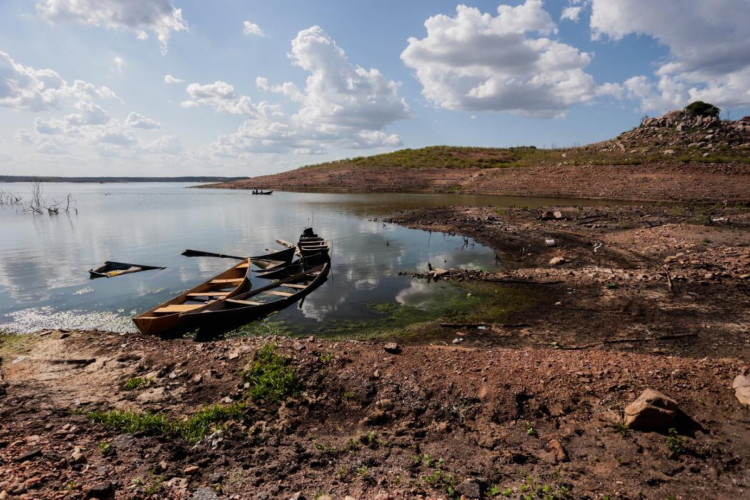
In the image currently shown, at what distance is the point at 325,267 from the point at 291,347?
921cm

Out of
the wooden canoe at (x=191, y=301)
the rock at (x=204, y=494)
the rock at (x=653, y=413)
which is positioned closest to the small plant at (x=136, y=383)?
the wooden canoe at (x=191, y=301)

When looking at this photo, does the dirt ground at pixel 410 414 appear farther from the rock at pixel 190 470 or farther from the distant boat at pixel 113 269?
the distant boat at pixel 113 269

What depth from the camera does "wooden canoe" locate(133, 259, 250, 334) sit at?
412 inches

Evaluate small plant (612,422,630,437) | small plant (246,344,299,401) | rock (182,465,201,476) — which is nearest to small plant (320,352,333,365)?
small plant (246,344,299,401)

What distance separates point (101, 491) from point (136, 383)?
326 cm

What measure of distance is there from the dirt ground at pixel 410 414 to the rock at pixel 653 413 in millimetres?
134

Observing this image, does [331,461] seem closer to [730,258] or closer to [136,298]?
[136,298]

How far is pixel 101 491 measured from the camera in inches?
173

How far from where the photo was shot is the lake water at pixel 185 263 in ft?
42.3

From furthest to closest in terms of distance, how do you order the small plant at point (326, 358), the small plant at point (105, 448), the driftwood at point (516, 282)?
the driftwood at point (516, 282), the small plant at point (326, 358), the small plant at point (105, 448)

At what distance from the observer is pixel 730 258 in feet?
49.5

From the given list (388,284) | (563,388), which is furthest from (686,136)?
(563,388)

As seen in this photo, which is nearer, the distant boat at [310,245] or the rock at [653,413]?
the rock at [653,413]

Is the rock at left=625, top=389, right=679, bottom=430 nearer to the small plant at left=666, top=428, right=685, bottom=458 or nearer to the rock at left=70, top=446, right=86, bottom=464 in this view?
the small plant at left=666, top=428, right=685, bottom=458
